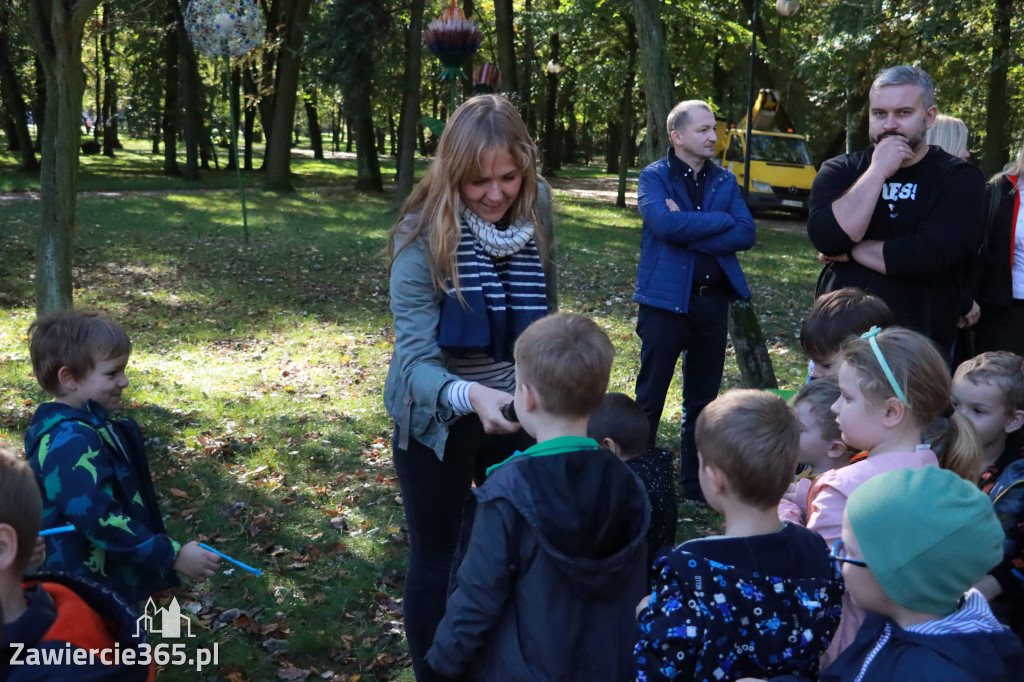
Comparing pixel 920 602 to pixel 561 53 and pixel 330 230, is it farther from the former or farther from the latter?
pixel 561 53

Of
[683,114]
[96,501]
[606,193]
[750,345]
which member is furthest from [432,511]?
[606,193]

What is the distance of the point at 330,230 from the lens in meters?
17.6

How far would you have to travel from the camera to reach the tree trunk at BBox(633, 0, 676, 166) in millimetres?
6355

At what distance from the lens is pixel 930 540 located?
1.90 m

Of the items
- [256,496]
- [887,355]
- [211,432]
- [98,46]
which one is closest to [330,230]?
[211,432]

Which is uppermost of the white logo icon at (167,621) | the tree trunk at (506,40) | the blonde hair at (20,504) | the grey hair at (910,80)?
the tree trunk at (506,40)

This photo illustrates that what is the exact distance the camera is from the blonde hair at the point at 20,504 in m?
2.06

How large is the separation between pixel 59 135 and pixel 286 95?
698 inches

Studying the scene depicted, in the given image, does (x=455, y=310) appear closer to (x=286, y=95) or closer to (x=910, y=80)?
(x=910, y=80)

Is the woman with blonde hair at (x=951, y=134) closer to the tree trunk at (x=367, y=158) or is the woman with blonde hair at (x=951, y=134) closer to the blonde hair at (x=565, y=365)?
the blonde hair at (x=565, y=365)

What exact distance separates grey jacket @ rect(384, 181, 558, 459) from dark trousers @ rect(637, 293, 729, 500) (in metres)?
2.31

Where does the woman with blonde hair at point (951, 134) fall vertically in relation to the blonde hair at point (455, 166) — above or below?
above

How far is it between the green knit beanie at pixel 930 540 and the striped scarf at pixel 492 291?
1.34 meters

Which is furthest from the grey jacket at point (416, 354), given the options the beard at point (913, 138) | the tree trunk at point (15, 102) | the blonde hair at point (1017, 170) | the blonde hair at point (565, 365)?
the tree trunk at point (15, 102)
